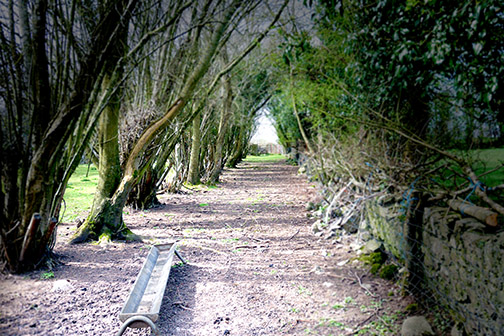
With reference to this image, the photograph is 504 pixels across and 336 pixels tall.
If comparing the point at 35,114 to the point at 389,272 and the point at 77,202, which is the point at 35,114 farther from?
the point at 77,202

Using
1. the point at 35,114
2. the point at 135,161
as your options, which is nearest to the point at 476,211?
the point at 35,114

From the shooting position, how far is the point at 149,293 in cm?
350

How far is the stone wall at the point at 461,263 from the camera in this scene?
8.55 feet

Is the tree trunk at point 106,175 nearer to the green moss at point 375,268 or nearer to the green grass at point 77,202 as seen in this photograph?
the green grass at point 77,202

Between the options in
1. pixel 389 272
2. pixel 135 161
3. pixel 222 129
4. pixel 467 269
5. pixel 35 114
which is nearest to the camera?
pixel 467 269

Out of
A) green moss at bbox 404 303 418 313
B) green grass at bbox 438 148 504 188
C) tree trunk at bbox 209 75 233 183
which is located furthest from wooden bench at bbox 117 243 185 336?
tree trunk at bbox 209 75 233 183

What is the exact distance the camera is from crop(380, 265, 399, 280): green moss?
4312mm

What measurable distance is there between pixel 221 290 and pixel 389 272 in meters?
1.99

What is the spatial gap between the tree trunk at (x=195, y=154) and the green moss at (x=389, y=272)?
903 centimetres

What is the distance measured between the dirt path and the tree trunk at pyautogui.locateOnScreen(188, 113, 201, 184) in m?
6.24

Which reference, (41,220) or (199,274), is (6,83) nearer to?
(41,220)

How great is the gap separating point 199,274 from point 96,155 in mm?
3429

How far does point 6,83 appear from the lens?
3.41 m

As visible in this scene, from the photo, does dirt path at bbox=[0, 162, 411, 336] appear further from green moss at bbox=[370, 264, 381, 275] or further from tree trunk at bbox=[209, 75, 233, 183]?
tree trunk at bbox=[209, 75, 233, 183]
